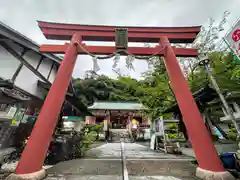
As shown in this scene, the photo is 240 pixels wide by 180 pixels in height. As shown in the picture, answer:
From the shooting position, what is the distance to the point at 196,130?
3842 millimetres

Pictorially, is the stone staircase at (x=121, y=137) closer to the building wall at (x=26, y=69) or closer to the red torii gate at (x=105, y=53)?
the building wall at (x=26, y=69)

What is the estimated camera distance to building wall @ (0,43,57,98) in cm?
503

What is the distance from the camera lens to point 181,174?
379 centimetres

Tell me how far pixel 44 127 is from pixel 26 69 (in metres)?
3.53

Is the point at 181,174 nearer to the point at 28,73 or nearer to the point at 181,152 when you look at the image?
the point at 181,152

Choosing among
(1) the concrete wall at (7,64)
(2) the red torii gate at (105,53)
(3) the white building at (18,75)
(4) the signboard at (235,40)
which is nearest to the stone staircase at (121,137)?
(3) the white building at (18,75)

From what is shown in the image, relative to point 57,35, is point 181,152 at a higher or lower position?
lower

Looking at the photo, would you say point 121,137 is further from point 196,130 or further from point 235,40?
point 235,40

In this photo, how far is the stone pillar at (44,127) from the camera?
330cm

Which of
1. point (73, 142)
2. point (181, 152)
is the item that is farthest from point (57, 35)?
point (181, 152)

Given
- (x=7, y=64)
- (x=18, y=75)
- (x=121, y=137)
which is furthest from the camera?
(x=121, y=137)

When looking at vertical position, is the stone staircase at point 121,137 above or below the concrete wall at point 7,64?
below

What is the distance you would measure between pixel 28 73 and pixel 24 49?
3.21ft

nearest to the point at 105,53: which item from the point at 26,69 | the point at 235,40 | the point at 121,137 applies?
the point at 26,69
